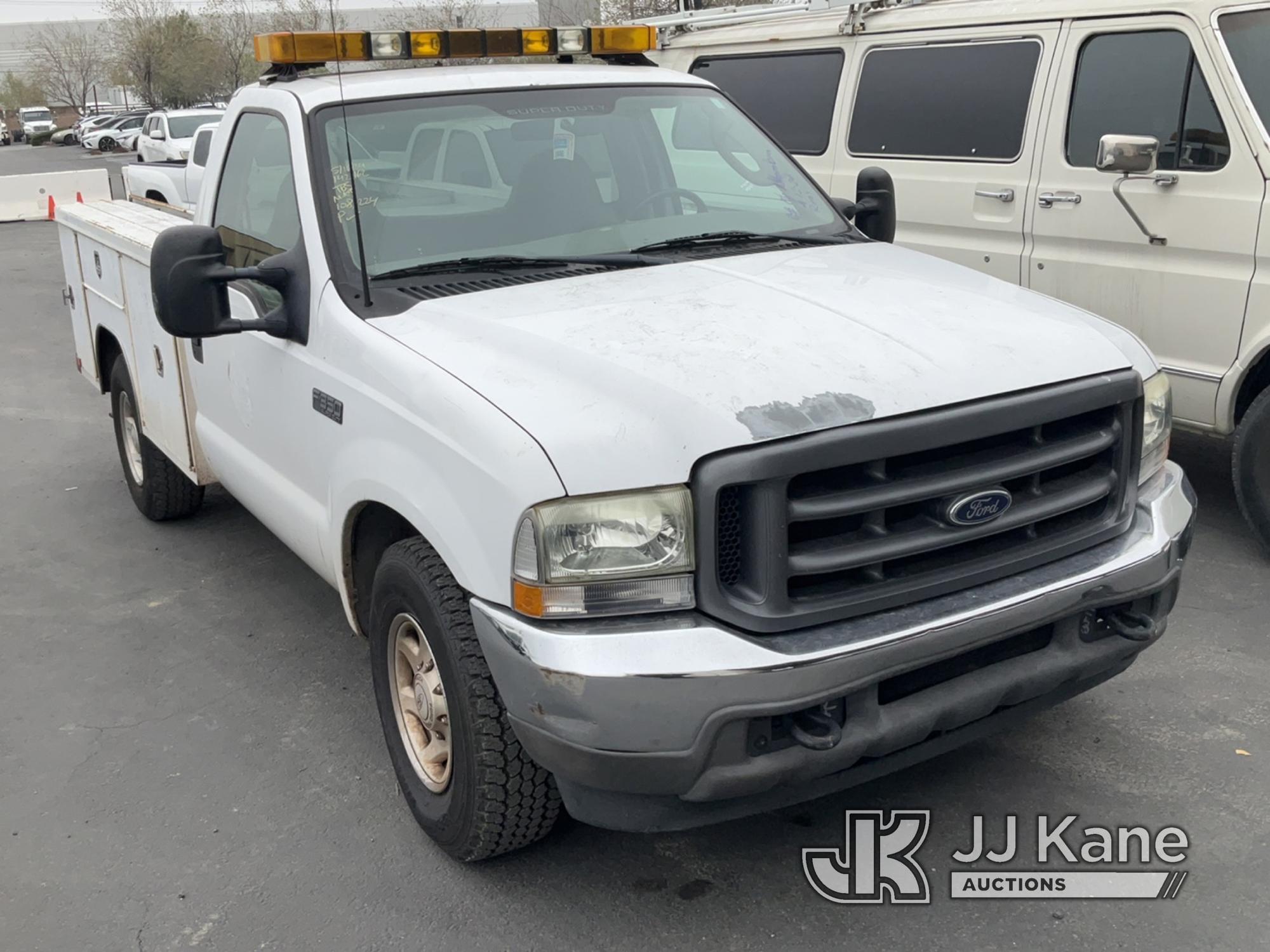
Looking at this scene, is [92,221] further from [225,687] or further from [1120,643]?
[1120,643]

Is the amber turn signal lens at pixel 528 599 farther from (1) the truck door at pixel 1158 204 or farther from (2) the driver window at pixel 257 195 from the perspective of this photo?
(1) the truck door at pixel 1158 204

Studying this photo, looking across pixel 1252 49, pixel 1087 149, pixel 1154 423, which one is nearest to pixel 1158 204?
pixel 1087 149

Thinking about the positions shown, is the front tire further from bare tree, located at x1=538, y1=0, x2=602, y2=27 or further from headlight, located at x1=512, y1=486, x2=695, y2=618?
bare tree, located at x1=538, y1=0, x2=602, y2=27

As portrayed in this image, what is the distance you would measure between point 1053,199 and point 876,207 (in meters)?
1.51

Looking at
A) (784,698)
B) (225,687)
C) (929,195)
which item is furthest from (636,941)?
(929,195)

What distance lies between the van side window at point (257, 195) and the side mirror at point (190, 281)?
0.34m

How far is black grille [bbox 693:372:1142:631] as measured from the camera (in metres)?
2.59

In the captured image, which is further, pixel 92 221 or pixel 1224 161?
pixel 92 221

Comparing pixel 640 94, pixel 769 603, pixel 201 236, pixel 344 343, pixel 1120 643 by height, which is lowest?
pixel 1120 643

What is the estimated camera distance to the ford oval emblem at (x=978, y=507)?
277 centimetres

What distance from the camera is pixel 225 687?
438 centimetres

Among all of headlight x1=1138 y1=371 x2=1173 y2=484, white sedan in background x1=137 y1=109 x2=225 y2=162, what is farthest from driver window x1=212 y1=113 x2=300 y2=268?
white sedan in background x1=137 y1=109 x2=225 y2=162

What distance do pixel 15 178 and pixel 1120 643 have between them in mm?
21843

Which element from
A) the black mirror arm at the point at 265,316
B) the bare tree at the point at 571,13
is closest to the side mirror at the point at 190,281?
the black mirror arm at the point at 265,316
